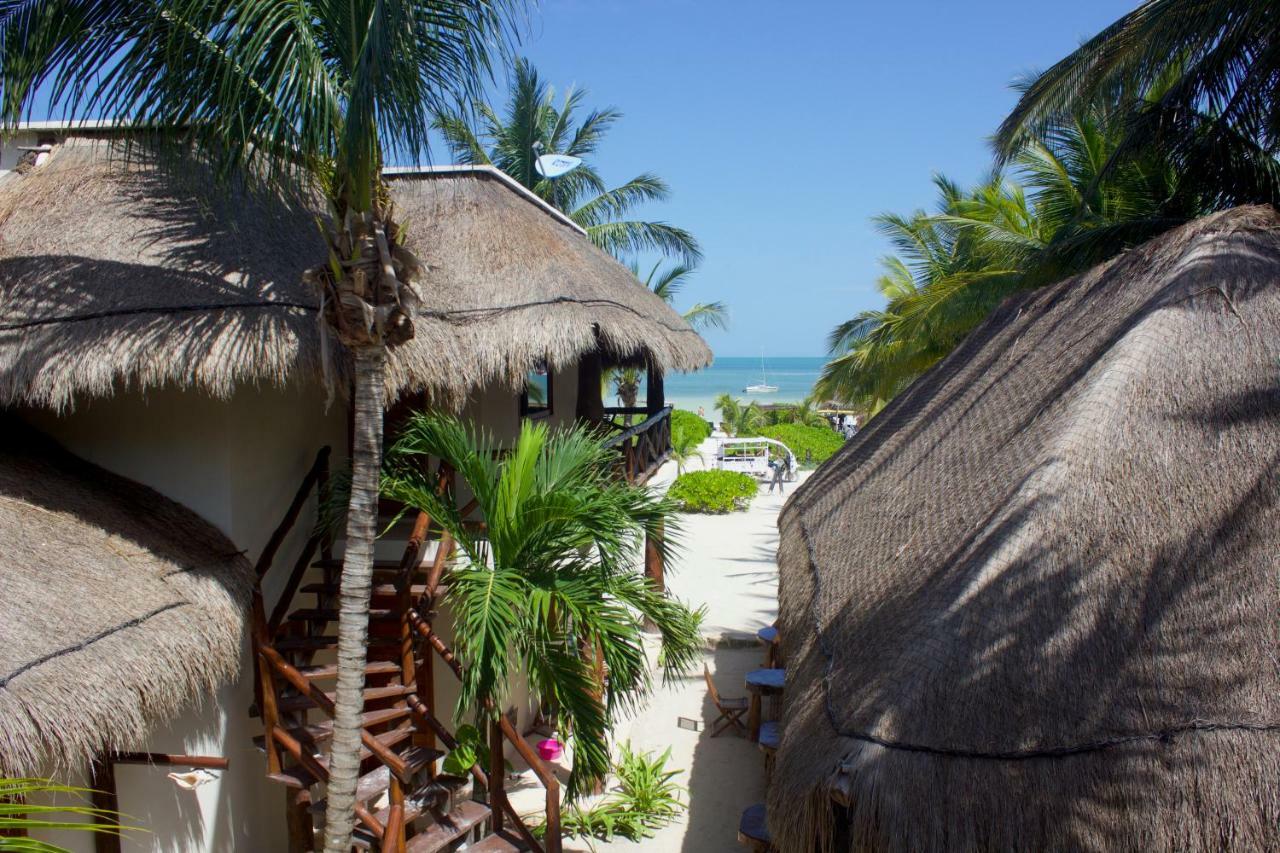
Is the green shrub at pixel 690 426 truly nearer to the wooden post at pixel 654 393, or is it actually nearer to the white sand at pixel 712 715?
the white sand at pixel 712 715

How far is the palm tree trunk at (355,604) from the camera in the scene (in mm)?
4555

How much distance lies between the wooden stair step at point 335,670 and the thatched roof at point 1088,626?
2.87 m

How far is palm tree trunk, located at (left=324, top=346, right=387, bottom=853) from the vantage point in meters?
4.55

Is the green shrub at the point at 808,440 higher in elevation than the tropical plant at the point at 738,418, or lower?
lower

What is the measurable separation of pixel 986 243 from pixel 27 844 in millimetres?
11911

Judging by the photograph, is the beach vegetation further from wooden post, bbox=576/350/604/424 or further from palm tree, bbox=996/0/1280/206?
Answer: wooden post, bbox=576/350/604/424

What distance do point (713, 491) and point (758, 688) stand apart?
12.5 m

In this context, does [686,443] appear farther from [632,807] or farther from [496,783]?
[496,783]

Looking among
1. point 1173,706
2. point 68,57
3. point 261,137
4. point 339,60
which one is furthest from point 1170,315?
point 68,57

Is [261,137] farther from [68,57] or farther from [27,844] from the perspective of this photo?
[27,844]

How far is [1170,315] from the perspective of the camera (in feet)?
13.8

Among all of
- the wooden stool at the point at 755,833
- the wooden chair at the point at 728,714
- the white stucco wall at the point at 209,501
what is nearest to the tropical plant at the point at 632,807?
the wooden chair at the point at 728,714

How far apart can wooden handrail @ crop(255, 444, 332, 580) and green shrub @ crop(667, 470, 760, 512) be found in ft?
46.4

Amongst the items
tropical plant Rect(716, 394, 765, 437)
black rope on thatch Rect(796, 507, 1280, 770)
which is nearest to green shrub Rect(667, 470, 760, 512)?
tropical plant Rect(716, 394, 765, 437)
